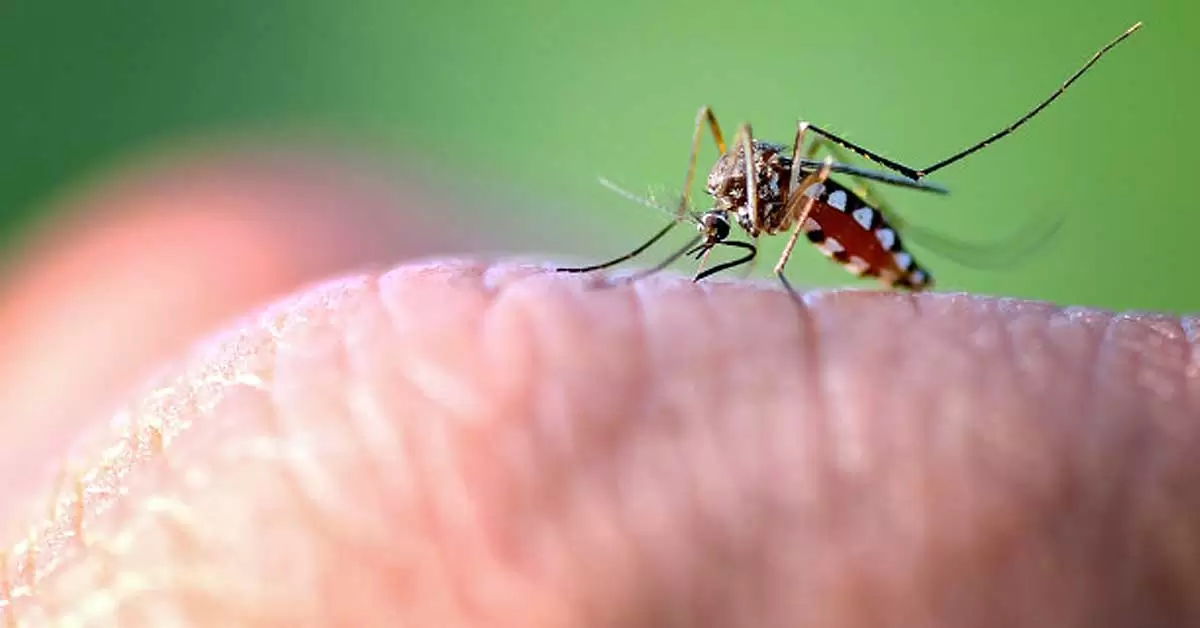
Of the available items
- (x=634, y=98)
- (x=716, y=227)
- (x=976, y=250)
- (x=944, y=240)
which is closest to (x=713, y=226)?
(x=716, y=227)

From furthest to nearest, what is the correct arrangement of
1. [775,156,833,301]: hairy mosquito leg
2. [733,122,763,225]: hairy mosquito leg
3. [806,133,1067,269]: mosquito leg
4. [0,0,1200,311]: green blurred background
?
[0,0,1200,311]: green blurred background
[806,133,1067,269]: mosquito leg
[733,122,763,225]: hairy mosquito leg
[775,156,833,301]: hairy mosquito leg

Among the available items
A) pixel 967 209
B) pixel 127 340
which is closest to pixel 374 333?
pixel 127 340

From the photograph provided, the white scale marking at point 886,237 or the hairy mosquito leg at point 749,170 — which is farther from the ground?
the hairy mosquito leg at point 749,170

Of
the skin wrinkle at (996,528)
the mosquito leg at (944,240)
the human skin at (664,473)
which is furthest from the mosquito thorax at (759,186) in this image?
the skin wrinkle at (996,528)

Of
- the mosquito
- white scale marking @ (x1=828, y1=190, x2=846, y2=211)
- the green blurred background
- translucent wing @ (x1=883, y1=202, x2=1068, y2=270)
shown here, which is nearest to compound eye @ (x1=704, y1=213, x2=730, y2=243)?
the mosquito

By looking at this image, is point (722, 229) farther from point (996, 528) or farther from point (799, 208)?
point (996, 528)

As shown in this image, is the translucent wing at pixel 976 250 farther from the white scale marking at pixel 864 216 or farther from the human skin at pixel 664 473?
the human skin at pixel 664 473

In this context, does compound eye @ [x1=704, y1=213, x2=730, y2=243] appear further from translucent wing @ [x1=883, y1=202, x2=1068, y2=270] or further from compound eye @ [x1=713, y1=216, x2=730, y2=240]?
translucent wing @ [x1=883, y1=202, x2=1068, y2=270]
